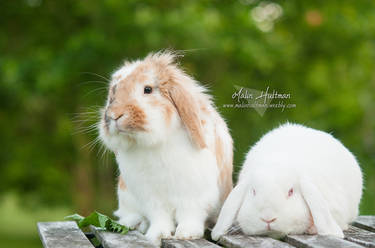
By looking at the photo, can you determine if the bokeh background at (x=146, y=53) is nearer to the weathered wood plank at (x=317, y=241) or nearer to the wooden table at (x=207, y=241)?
the wooden table at (x=207, y=241)

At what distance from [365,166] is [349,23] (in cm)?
261

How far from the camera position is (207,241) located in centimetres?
283

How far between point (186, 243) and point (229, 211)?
28cm

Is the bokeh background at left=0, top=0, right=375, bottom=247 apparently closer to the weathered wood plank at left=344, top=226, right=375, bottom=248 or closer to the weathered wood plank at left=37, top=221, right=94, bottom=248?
the weathered wood plank at left=344, top=226, right=375, bottom=248

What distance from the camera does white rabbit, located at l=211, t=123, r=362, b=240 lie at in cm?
273

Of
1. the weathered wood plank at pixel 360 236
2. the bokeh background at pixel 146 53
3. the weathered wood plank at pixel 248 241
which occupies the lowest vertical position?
the weathered wood plank at pixel 248 241

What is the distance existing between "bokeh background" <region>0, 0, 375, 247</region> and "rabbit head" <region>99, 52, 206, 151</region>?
332 centimetres

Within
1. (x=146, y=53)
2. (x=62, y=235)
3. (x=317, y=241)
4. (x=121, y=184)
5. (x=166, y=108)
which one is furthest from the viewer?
(x=146, y=53)

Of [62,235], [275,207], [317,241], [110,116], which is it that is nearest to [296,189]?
[275,207]

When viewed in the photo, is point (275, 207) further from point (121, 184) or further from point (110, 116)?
point (121, 184)

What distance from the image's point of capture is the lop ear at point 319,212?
2.70 metres

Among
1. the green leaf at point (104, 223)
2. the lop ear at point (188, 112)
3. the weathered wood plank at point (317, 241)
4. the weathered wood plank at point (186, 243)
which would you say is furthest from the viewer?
the green leaf at point (104, 223)

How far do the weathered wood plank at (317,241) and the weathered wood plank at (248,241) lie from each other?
73mm

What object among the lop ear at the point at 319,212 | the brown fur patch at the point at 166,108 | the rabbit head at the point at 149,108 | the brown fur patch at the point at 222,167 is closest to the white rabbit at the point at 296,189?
the lop ear at the point at 319,212
